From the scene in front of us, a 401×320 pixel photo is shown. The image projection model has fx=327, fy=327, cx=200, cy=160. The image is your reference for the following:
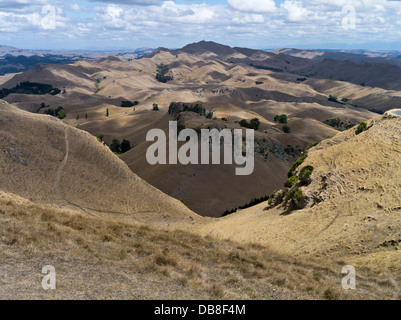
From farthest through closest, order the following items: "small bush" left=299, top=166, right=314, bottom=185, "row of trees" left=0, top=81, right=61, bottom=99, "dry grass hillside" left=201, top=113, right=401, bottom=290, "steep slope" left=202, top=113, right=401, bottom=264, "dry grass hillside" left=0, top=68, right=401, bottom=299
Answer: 1. "row of trees" left=0, top=81, right=61, bottom=99
2. "small bush" left=299, top=166, right=314, bottom=185
3. "steep slope" left=202, top=113, right=401, bottom=264
4. "dry grass hillside" left=201, top=113, right=401, bottom=290
5. "dry grass hillside" left=0, top=68, right=401, bottom=299

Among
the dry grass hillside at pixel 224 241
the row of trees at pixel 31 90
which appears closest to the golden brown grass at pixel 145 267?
the dry grass hillside at pixel 224 241

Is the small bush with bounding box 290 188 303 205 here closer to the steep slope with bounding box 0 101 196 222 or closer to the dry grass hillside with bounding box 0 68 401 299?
the dry grass hillside with bounding box 0 68 401 299

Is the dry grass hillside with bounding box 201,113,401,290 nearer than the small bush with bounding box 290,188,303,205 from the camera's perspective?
Yes

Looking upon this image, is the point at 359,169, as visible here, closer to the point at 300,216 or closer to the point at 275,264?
the point at 300,216

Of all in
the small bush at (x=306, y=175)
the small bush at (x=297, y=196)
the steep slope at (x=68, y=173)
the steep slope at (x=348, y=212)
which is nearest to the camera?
the steep slope at (x=348, y=212)

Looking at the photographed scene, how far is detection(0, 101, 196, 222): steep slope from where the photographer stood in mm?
31953

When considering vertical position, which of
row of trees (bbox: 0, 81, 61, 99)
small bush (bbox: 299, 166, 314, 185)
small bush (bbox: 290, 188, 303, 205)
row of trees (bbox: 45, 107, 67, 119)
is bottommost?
row of trees (bbox: 45, 107, 67, 119)

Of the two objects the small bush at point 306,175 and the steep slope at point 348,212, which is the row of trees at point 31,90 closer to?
the steep slope at point 348,212

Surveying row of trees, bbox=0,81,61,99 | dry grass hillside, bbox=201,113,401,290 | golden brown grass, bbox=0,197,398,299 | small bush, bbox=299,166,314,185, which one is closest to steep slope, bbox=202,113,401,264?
dry grass hillside, bbox=201,113,401,290

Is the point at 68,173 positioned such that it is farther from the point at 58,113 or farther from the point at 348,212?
the point at 58,113

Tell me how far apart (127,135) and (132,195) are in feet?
212

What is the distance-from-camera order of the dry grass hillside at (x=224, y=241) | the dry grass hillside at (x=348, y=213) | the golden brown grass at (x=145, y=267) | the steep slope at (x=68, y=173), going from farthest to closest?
1. the steep slope at (x=68, y=173)
2. the dry grass hillside at (x=348, y=213)
3. the dry grass hillside at (x=224, y=241)
4. the golden brown grass at (x=145, y=267)

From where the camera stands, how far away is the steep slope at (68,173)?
31953 mm
